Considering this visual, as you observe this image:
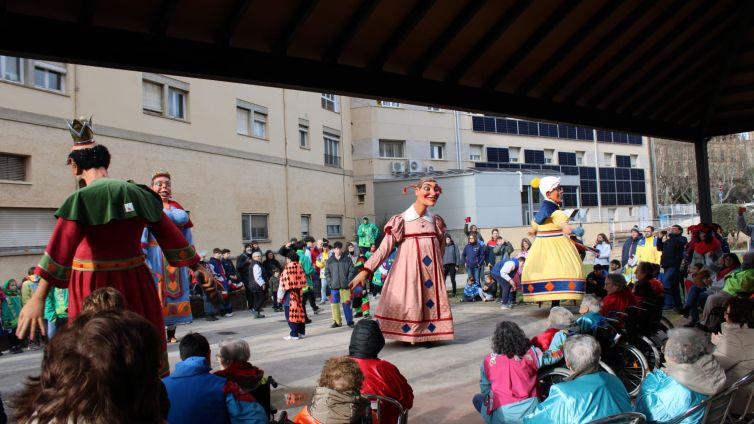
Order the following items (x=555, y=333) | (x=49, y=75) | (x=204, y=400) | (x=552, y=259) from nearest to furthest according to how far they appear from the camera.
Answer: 1. (x=204, y=400)
2. (x=555, y=333)
3. (x=552, y=259)
4. (x=49, y=75)

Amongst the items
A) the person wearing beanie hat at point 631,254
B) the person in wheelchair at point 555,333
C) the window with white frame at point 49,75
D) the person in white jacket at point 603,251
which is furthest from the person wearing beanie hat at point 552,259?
the window with white frame at point 49,75

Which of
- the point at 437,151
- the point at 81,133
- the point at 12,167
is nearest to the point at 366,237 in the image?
the point at 12,167

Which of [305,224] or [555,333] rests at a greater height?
[305,224]

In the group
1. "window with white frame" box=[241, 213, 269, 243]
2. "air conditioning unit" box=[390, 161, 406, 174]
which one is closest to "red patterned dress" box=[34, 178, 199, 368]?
"window with white frame" box=[241, 213, 269, 243]

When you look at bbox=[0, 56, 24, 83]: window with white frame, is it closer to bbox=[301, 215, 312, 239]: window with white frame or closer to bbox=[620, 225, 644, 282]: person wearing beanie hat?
bbox=[301, 215, 312, 239]: window with white frame

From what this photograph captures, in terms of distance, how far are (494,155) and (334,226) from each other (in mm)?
13855

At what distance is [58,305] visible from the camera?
25.5ft

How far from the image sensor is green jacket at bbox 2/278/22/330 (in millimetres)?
10802

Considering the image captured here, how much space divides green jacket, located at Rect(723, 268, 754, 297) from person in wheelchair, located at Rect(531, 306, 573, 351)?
308 cm

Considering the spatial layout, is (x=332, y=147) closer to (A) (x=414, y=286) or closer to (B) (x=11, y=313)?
(B) (x=11, y=313)

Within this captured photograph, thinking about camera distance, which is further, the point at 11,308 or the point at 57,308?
the point at 11,308

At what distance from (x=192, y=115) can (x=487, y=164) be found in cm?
2141

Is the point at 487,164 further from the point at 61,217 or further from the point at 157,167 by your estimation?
the point at 61,217

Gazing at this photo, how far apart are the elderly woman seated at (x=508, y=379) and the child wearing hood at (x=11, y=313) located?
9.12 m
